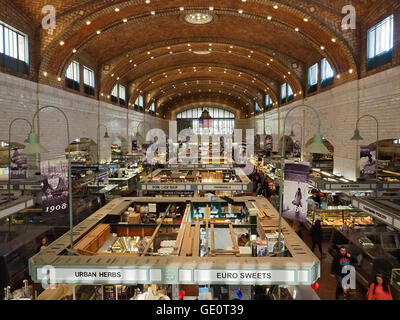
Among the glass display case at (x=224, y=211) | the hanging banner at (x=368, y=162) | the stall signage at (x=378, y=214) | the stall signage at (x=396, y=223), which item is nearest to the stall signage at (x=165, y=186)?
the glass display case at (x=224, y=211)

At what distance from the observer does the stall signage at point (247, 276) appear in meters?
4.04

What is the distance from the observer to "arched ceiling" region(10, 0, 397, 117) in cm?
1220

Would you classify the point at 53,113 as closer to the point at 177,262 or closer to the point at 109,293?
the point at 109,293

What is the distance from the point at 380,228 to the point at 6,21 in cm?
1468

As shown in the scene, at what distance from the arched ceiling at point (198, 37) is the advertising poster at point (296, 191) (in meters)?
8.82

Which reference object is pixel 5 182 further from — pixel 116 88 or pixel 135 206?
pixel 116 88

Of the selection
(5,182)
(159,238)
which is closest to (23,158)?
(5,182)

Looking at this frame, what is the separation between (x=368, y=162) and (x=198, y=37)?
495 inches

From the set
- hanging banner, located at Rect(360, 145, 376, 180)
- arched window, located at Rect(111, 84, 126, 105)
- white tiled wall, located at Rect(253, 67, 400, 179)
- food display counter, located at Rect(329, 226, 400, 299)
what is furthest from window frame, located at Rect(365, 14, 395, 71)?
arched window, located at Rect(111, 84, 126, 105)

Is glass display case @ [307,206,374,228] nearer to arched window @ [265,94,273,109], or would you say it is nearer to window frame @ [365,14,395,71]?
window frame @ [365,14,395,71]

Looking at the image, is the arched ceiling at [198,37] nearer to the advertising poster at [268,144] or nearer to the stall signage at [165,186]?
the advertising poster at [268,144]

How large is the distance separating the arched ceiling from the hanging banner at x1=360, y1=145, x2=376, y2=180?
169 inches
